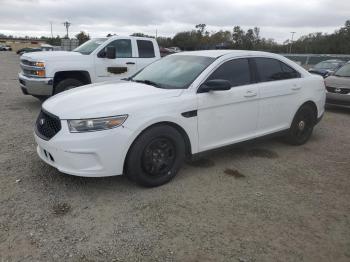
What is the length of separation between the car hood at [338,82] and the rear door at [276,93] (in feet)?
14.9

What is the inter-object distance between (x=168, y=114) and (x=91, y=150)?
97 cm

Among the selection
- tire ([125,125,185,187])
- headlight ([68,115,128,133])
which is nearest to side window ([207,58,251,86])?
tire ([125,125,185,187])

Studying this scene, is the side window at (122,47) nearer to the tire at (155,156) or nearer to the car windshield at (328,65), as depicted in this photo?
the tire at (155,156)

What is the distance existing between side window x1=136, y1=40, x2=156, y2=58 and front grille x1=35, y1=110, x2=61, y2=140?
5.44 m

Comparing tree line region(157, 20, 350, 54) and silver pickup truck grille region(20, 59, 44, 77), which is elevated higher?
tree line region(157, 20, 350, 54)

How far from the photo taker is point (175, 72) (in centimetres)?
479

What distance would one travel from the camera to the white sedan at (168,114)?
368cm

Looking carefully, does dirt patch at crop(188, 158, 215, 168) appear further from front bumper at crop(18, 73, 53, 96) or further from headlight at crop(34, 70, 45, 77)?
headlight at crop(34, 70, 45, 77)

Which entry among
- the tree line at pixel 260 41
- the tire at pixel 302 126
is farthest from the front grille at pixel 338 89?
the tree line at pixel 260 41

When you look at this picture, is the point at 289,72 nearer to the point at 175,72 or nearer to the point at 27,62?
the point at 175,72

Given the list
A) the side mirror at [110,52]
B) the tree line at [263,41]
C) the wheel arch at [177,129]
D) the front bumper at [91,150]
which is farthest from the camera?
the tree line at [263,41]

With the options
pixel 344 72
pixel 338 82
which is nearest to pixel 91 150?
Answer: pixel 338 82

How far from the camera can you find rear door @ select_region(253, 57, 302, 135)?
16.8 feet

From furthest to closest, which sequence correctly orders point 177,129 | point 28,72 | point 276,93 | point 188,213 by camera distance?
1. point 28,72
2. point 276,93
3. point 177,129
4. point 188,213
